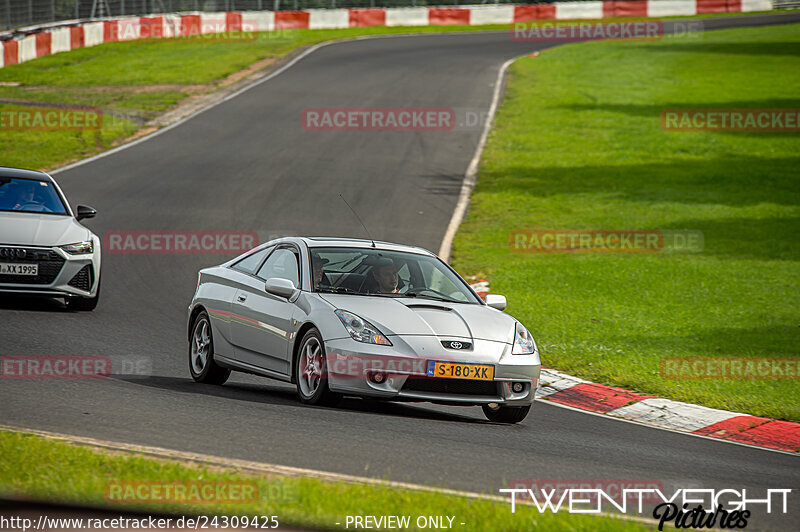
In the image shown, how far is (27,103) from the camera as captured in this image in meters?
30.7

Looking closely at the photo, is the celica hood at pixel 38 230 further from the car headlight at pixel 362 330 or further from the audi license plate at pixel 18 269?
the car headlight at pixel 362 330

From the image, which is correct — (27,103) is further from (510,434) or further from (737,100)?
(510,434)

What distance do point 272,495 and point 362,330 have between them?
3.01 meters

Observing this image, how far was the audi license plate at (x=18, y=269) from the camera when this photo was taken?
41.0 ft

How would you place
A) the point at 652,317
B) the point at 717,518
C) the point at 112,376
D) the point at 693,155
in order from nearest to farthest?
1. the point at 717,518
2. the point at 112,376
3. the point at 652,317
4. the point at 693,155

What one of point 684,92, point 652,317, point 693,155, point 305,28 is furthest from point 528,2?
point 652,317

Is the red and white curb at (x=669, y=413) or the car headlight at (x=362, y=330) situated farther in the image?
the red and white curb at (x=669, y=413)

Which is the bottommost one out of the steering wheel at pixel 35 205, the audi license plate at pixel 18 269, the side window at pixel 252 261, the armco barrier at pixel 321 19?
the audi license plate at pixel 18 269

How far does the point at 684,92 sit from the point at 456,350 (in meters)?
31.0

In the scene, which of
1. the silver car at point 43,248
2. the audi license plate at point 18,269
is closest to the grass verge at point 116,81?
the silver car at point 43,248

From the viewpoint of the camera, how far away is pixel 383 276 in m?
9.65

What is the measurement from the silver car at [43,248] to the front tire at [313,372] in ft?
16.3

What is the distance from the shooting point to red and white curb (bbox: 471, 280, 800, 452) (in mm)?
9219

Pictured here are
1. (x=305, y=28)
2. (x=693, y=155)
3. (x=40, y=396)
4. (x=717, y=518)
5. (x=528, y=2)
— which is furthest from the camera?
(x=528, y=2)
